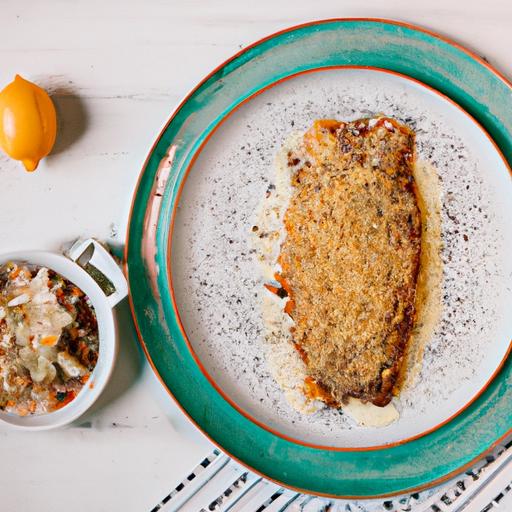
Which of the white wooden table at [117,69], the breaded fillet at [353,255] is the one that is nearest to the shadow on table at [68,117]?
the white wooden table at [117,69]

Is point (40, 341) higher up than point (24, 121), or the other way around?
point (24, 121)

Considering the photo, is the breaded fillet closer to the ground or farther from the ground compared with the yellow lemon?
closer to the ground

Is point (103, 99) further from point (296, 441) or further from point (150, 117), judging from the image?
point (296, 441)

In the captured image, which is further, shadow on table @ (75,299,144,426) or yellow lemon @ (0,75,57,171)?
shadow on table @ (75,299,144,426)

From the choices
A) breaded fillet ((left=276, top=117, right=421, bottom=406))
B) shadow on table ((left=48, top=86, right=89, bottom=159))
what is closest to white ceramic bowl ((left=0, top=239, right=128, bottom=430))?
shadow on table ((left=48, top=86, right=89, bottom=159))

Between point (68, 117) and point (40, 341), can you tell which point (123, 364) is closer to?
point (40, 341)

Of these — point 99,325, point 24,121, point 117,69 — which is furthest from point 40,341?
point 117,69

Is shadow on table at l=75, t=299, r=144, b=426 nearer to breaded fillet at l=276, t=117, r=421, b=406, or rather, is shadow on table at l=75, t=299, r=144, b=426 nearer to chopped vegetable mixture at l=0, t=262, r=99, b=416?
chopped vegetable mixture at l=0, t=262, r=99, b=416
